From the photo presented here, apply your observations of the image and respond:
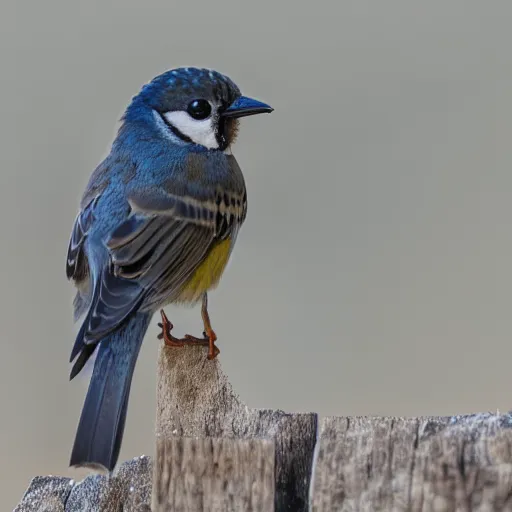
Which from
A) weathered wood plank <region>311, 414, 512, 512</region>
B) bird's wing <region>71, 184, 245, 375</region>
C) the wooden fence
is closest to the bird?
bird's wing <region>71, 184, 245, 375</region>

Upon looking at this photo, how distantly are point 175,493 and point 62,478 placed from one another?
720mm

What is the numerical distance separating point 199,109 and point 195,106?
2 centimetres

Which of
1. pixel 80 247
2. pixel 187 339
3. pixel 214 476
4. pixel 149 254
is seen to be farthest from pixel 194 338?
pixel 214 476

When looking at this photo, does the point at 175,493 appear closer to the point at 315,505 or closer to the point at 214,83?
the point at 315,505

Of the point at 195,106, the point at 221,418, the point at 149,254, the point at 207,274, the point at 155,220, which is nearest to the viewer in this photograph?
the point at 221,418

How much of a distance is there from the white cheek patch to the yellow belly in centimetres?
47

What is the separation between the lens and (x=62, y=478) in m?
2.52

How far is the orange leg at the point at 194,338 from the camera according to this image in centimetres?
302

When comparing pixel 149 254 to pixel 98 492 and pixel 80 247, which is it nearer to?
pixel 80 247

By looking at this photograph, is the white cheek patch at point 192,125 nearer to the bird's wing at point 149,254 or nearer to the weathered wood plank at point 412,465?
the bird's wing at point 149,254

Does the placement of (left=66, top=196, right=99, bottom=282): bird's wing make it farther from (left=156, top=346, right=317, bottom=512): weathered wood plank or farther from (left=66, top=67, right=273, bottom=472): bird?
(left=156, top=346, right=317, bottom=512): weathered wood plank

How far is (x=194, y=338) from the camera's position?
338 cm

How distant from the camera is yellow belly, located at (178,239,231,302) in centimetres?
386

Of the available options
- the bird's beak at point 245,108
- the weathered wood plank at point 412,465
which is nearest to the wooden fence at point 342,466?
the weathered wood plank at point 412,465
